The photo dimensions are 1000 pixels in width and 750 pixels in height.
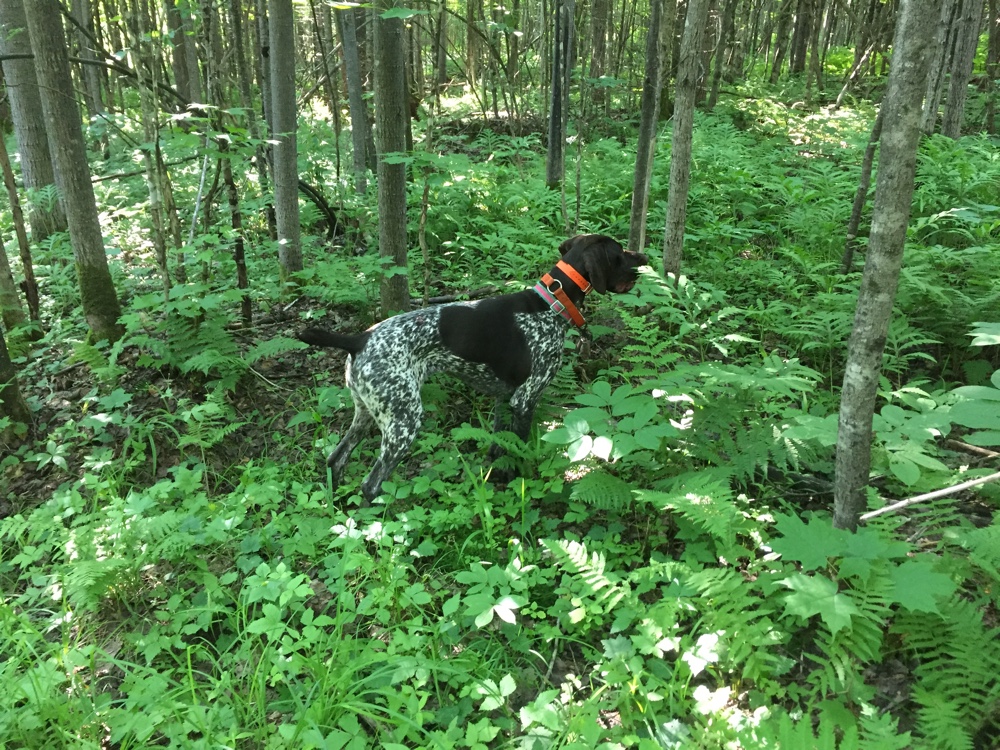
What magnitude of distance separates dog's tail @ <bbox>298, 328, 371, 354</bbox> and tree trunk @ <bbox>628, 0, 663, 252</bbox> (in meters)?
2.90

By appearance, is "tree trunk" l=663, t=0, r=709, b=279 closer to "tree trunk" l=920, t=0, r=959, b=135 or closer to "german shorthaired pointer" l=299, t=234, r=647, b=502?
"german shorthaired pointer" l=299, t=234, r=647, b=502

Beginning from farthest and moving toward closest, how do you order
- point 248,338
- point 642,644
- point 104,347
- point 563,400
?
1. point 248,338
2. point 104,347
3. point 563,400
4. point 642,644

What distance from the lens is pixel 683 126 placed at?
15.3 feet

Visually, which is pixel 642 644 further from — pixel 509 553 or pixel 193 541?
pixel 193 541

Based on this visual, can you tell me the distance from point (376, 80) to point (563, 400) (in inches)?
117

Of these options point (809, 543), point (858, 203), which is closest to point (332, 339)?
point (809, 543)

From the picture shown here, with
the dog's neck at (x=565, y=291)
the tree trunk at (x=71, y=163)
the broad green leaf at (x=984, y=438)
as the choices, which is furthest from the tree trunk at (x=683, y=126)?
the tree trunk at (x=71, y=163)

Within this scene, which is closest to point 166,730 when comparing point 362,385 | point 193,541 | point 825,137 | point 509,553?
point 193,541

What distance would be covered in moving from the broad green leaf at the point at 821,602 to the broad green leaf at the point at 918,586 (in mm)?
164

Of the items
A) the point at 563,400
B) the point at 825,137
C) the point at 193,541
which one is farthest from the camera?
the point at 825,137

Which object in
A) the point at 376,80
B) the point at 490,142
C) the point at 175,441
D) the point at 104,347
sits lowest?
the point at 175,441

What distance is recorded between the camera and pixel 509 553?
356 centimetres

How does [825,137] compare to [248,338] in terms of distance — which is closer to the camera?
[248,338]

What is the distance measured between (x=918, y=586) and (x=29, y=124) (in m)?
10.1
